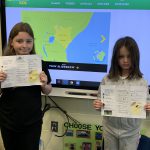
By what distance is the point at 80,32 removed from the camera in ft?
6.74

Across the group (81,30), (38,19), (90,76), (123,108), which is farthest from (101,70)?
(38,19)

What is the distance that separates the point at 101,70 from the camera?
6.81ft

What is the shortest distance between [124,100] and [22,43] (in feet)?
2.35

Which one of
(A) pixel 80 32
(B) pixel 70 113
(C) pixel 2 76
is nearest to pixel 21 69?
(C) pixel 2 76

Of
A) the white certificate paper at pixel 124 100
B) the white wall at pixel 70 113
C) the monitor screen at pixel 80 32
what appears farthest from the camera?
the white wall at pixel 70 113

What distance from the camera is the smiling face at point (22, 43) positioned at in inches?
65.1

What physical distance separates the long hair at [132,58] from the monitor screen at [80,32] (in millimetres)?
321

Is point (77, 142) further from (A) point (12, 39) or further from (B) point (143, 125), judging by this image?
(A) point (12, 39)

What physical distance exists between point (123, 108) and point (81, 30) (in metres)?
0.72

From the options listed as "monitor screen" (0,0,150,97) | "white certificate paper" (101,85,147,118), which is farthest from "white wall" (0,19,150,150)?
"white certificate paper" (101,85,147,118)

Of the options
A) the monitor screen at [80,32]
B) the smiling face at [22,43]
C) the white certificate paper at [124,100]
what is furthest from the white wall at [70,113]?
the smiling face at [22,43]

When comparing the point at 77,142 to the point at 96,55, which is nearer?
the point at 96,55

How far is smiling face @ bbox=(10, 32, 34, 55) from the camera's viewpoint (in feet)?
5.43

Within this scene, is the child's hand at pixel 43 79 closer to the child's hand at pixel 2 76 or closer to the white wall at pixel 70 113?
the child's hand at pixel 2 76
